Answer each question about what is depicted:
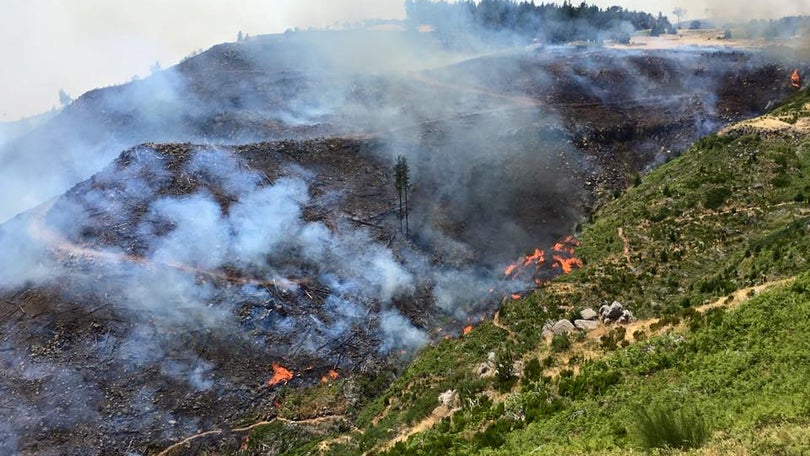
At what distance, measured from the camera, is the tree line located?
4176 inches

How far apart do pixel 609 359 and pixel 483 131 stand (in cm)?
4455

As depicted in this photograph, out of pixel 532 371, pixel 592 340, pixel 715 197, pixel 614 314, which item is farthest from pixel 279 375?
pixel 715 197

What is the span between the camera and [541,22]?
362ft

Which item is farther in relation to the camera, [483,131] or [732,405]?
[483,131]

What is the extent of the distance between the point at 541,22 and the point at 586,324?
98599 mm

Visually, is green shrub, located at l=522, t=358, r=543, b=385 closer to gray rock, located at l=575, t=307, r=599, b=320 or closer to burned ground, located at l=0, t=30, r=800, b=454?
gray rock, located at l=575, t=307, r=599, b=320

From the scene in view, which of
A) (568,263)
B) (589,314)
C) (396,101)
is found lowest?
(568,263)

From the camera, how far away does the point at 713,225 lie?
35.2 m

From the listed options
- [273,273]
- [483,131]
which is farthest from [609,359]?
[483,131]

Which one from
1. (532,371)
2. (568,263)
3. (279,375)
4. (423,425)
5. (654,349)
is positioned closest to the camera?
(654,349)

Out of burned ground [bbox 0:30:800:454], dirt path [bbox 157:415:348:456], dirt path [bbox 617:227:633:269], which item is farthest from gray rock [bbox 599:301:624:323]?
dirt path [bbox 157:415:348:456]

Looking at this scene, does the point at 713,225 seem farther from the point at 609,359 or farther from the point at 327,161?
the point at 327,161

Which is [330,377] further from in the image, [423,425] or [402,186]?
[402,186]

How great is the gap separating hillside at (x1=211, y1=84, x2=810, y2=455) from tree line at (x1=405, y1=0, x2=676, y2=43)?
6514cm
